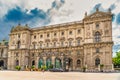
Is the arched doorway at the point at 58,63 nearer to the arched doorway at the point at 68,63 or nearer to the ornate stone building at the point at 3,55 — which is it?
the arched doorway at the point at 68,63

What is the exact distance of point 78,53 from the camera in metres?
54.5

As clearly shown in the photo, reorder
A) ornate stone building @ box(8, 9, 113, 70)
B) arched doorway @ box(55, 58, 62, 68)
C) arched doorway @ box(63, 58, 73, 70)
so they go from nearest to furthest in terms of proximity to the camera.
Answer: ornate stone building @ box(8, 9, 113, 70) → arched doorway @ box(63, 58, 73, 70) → arched doorway @ box(55, 58, 62, 68)

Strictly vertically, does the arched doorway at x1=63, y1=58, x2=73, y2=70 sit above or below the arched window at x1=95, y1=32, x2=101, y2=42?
below

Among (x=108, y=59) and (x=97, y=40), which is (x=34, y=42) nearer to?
(x=97, y=40)

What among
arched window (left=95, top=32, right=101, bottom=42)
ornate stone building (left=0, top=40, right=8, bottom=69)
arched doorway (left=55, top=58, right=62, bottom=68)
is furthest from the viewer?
ornate stone building (left=0, top=40, right=8, bottom=69)

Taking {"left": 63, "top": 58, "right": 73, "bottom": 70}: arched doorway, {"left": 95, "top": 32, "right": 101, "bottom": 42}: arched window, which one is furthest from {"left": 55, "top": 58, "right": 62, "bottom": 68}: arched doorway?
{"left": 95, "top": 32, "right": 101, "bottom": 42}: arched window

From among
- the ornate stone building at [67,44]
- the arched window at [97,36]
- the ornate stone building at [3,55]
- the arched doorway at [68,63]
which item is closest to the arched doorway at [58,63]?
the ornate stone building at [67,44]

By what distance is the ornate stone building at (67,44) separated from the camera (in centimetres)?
5084

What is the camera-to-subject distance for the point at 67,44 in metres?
57.4

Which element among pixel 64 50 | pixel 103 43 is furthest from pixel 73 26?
pixel 103 43

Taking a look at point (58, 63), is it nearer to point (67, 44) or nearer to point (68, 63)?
point (68, 63)

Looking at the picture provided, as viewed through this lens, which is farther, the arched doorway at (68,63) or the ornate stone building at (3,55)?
the ornate stone building at (3,55)

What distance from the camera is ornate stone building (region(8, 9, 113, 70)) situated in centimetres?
5084

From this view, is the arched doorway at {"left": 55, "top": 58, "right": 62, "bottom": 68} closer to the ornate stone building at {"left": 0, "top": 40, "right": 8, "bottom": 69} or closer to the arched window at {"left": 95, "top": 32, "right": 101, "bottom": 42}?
the arched window at {"left": 95, "top": 32, "right": 101, "bottom": 42}
